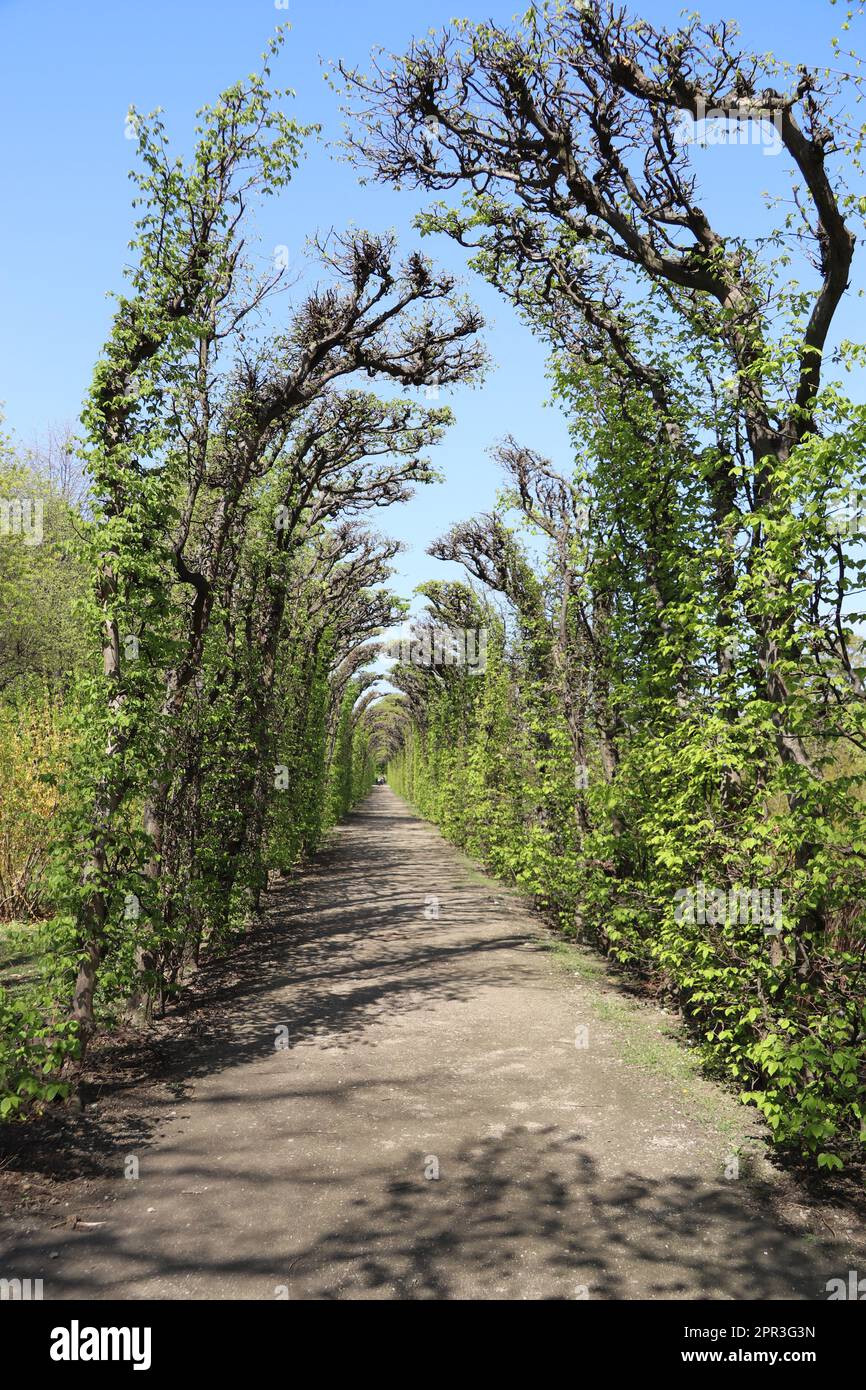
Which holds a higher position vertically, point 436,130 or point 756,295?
point 436,130

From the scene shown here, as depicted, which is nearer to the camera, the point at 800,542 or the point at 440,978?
the point at 800,542

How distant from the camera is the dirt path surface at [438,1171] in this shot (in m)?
3.49

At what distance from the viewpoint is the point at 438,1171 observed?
14.6ft

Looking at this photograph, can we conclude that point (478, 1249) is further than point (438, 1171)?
No

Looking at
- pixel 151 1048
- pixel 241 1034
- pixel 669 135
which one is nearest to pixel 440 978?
pixel 241 1034

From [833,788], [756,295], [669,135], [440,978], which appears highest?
[669,135]

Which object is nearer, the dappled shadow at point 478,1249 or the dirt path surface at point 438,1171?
the dappled shadow at point 478,1249

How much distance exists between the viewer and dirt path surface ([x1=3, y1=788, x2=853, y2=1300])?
3.49 meters

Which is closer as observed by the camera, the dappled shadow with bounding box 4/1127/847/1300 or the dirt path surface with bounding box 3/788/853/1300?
the dappled shadow with bounding box 4/1127/847/1300

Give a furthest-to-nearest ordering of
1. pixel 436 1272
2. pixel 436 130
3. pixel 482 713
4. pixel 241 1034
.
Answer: pixel 482 713
pixel 436 130
pixel 241 1034
pixel 436 1272

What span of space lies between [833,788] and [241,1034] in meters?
5.16

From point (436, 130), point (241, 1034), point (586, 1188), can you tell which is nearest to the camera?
point (586, 1188)
